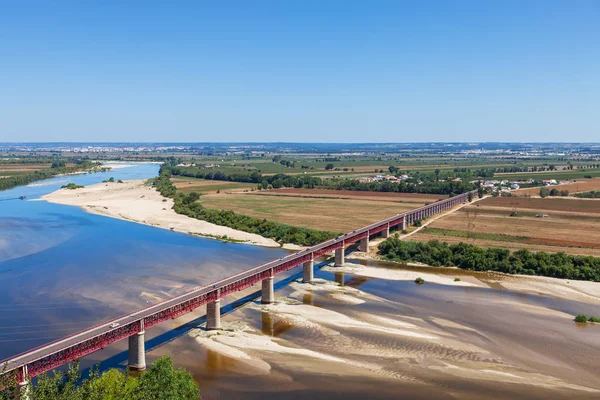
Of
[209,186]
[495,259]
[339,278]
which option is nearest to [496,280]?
[495,259]

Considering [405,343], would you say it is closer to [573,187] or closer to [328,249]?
[328,249]

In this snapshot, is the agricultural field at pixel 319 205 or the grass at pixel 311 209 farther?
the agricultural field at pixel 319 205

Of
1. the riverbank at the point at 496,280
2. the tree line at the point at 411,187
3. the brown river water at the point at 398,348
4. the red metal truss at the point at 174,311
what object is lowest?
the brown river water at the point at 398,348

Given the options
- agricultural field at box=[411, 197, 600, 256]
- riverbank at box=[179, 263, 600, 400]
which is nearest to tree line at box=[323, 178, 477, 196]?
agricultural field at box=[411, 197, 600, 256]

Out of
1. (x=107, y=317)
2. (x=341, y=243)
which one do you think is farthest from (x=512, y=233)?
(x=107, y=317)

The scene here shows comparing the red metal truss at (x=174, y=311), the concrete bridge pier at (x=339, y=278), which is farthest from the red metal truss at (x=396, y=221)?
the red metal truss at (x=174, y=311)

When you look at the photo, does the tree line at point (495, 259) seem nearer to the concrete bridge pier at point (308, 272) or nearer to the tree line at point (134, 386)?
the concrete bridge pier at point (308, 272)

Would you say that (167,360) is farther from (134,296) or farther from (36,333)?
(134,296)
